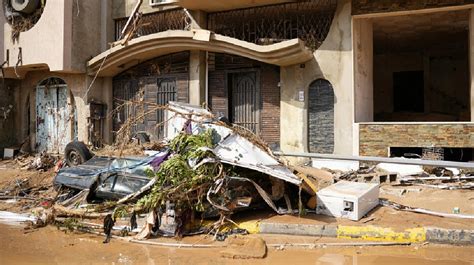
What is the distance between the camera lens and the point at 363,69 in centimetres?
1225

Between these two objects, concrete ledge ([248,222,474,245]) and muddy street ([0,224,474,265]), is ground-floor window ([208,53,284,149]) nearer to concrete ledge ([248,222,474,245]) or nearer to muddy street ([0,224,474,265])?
concrete ledge ([248,222,474,245])

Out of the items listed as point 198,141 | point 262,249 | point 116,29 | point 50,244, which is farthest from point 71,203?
point 116,29

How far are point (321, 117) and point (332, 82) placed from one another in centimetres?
105

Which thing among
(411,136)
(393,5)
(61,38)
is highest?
(393,5)

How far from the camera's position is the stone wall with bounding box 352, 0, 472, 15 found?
10.6 m

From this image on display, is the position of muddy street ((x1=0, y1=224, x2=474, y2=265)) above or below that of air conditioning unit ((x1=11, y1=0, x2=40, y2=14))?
below

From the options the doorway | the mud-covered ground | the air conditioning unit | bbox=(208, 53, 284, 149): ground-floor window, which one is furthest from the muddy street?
the air conditioning unit

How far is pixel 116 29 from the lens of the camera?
15750 mm

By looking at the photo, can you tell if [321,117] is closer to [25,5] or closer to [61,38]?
[61,38]

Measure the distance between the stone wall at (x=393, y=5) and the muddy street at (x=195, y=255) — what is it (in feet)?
24.4

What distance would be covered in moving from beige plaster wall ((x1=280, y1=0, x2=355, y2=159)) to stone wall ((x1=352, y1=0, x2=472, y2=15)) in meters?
0.32

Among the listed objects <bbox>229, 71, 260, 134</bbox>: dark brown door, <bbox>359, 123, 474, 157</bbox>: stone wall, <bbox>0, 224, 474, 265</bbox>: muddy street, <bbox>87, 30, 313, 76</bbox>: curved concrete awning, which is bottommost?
<bbox>0, 224, 474, 265</bbox>: muddy street

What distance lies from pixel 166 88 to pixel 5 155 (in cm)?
707

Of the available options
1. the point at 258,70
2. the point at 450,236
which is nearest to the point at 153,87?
the point at 258,70
